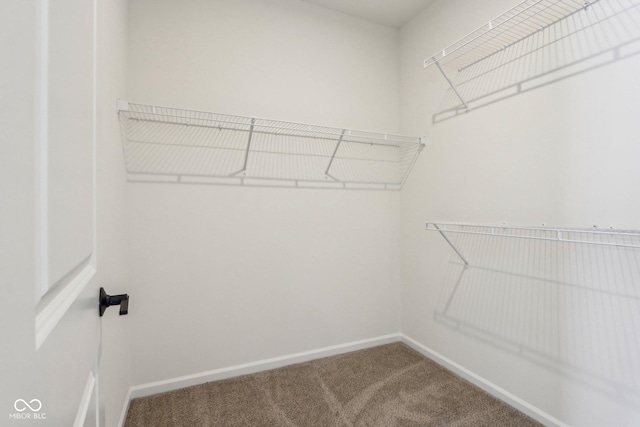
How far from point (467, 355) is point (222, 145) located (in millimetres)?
2175

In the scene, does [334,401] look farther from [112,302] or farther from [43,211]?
[43,211]

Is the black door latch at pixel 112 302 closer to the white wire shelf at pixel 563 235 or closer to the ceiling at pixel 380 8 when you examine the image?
the white wire shelf at pixel 563 235

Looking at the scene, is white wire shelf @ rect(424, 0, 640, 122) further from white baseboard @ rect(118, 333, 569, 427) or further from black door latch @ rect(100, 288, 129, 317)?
black door latch @ rect(100, 288, 129, 317)

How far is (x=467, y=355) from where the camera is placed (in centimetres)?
192

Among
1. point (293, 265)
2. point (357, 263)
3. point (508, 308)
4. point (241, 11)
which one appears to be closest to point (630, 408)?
point (508, 308)

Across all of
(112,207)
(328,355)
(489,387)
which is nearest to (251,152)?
(112,207)

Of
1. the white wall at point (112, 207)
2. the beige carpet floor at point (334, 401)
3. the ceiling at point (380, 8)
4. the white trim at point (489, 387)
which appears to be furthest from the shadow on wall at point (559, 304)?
the white wall at point (112, 207)

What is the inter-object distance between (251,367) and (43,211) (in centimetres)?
202

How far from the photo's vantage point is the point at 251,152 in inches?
79.7

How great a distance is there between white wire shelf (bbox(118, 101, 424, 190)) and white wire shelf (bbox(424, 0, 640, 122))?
0.54 metres

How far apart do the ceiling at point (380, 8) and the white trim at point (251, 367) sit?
2.67m

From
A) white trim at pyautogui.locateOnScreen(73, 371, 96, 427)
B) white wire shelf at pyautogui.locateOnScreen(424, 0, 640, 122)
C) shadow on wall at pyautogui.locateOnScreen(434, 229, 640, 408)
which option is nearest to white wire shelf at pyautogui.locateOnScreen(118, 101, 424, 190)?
white wire shelf at pyautogui.locateOnScreen(424, 0, 640, 122)

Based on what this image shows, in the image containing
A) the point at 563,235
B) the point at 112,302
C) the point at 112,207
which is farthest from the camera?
the point at 563,235

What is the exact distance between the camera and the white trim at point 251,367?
1.76 metres
